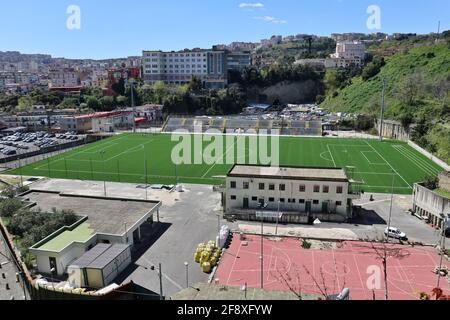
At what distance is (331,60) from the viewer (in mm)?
110562

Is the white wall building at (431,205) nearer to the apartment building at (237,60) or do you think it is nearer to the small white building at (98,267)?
the small white building at (98,267)

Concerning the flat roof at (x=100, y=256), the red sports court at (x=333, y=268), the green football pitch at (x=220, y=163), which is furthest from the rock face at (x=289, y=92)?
the flat roof at (x=100, y=256)

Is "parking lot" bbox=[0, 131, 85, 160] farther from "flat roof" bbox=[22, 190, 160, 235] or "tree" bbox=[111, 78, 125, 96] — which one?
"tree" bbox=[111, 78, 125, 96]

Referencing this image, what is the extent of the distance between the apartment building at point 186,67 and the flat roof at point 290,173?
228ft

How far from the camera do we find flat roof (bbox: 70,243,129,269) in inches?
668

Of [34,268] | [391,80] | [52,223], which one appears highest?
[391,80]

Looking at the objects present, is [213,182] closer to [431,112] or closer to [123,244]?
[123,244]

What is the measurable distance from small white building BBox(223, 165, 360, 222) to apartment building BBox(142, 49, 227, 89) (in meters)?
71.2

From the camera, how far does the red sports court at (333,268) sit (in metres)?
16.5

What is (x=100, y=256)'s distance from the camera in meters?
17.8

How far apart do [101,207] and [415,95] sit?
58.3 meters

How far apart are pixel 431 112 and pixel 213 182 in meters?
39.4

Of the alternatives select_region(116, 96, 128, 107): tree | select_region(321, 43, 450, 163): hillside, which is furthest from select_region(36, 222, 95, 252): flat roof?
select_region(116, 96, 128, 107): tree
